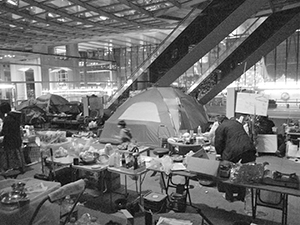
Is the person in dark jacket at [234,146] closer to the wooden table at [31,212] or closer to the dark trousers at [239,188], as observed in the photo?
the dark trousers at [239,188]

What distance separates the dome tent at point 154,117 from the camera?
8227mm

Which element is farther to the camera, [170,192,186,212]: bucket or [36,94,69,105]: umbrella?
[36,94,69,105]: umbrella

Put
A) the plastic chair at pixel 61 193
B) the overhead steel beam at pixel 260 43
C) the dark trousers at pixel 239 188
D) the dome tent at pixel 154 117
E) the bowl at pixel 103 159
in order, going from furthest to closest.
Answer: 1. the overhead steel beam at pixel 260 43
2. the dome tent at pixel 154 117
3. the bowl at pixel 103 159
4. the dark trousers at pixel 239 188
5. the plastic chair at pixel 61 193

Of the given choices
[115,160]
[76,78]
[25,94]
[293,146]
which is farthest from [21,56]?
[293,146]

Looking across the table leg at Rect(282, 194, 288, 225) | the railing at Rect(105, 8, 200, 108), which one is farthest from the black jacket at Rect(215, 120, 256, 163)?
the railing at Rect(105, 8, 200, 108)

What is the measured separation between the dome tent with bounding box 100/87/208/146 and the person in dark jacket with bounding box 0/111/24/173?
3.19 m

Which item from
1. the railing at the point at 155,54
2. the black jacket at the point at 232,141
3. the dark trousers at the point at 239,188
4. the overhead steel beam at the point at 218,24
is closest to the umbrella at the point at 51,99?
the railing at the point at 155,54

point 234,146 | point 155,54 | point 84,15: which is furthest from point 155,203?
point 84,15

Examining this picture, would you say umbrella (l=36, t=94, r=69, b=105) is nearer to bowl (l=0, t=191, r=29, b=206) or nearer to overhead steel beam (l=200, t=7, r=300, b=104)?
overhead steel beam (l=200, t=7, r=300, b=104)

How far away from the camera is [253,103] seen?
5336mm

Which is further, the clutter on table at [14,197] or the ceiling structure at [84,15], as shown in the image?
the ceiling structure at [84,15]

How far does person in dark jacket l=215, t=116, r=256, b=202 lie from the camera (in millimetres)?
4270

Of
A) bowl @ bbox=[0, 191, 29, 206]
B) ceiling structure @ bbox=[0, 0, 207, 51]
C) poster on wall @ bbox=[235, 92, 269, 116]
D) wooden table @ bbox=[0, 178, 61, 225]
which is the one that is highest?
ceiling structure @ bbox=[0, 0, 207, 51]

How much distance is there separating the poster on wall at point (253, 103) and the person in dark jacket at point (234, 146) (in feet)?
3.47
